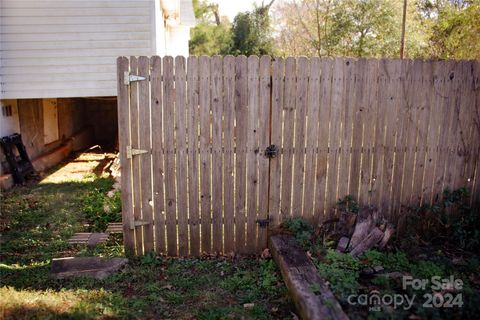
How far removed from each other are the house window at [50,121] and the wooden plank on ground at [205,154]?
762 cm

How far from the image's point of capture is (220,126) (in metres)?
4.47

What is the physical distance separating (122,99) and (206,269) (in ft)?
6.64

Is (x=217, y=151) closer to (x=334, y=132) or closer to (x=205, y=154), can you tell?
(x=205, y=154)

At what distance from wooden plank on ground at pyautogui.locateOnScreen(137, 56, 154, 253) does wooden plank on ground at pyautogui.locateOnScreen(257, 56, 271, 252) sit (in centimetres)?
121

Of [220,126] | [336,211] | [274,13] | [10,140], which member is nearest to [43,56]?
[10,140]

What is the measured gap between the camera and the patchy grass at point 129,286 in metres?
3.46

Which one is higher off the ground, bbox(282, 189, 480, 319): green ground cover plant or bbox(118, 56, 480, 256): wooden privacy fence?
bbox(118, 56, 480, 256): wooden privacy fence

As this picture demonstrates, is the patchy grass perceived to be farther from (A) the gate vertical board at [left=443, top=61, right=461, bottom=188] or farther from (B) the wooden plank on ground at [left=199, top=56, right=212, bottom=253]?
(A) the gate vertical board at [left=443, top=61, right=461, bottom=188]

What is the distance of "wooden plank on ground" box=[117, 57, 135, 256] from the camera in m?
4.23

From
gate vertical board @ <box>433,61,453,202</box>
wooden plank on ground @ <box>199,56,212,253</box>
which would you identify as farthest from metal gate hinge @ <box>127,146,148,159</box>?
gate vertical board @ <box>433,61,453,202</box>

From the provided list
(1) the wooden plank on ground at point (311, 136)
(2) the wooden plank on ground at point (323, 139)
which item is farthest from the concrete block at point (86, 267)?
(2) the wooden plank on ground at point (323, 139)

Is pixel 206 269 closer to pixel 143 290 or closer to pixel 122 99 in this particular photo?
pixel 143 290

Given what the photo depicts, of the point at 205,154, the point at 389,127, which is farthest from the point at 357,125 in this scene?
the point at 205,154

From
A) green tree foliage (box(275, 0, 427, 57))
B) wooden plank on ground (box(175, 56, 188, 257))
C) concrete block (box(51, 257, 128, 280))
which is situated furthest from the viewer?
green tree foliage (box(275, 0, 427, 57))
